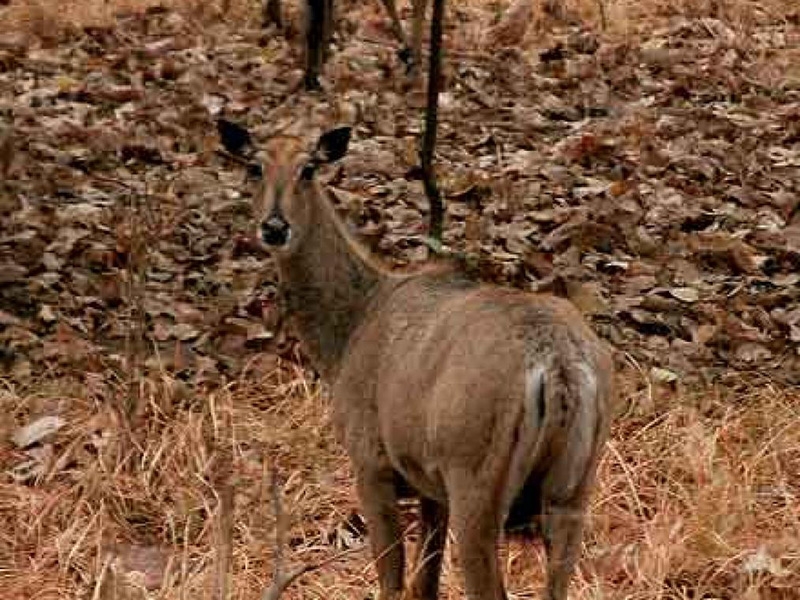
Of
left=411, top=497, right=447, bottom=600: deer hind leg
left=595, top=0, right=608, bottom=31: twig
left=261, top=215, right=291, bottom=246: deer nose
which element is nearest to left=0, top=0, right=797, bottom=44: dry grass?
left=595, top=0, right=608, bottom=31: twig

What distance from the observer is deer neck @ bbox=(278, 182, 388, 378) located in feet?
18.5

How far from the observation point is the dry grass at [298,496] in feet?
18.7

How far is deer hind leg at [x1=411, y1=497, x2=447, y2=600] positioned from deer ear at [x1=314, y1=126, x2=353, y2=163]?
3.90 feet

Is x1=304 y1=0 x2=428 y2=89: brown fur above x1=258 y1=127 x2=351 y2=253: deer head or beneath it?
beneath

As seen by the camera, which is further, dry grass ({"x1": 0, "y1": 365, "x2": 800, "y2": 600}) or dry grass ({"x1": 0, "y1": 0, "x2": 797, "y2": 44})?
dry grass ({"x1": 0, "y1": 0, "x2": 797, "y2": 44})

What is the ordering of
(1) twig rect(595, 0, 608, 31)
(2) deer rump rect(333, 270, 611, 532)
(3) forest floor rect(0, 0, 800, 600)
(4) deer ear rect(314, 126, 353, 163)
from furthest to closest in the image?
(1) twig rect(595, 0, 608, 31) → (3) forest floor rect(0, 0, 800, 600) → (4) deer ear rect(314, 126, 353, 163) → (2) deer rump rect(333, 270, 611, 532)

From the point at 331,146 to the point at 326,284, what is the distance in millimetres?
449

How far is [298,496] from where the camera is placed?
20.9 ft

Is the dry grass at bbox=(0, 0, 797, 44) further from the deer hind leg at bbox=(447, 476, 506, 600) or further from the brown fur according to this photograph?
the deer hind leg at bbox=(447, 476, 506, 600)

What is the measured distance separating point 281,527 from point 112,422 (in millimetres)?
3116

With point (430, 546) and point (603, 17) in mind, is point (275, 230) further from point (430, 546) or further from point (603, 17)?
point (603, 17)

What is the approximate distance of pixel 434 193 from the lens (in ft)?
26.8

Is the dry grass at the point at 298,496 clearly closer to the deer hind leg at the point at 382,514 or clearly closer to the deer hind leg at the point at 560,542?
the deer hind leg at the point at 382,514

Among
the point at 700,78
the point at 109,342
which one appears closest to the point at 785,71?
the point at 700,78
